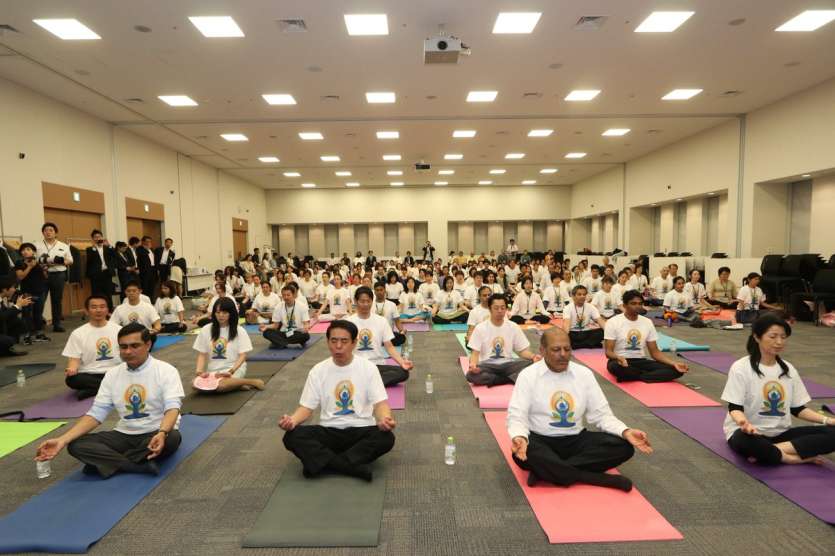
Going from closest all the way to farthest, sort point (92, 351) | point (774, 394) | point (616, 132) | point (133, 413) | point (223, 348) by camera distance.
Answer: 1. point (774, 394)
2. point (133, 413)
3. point (92, 351)
4. point (223, 348)
5. point (616, 132)

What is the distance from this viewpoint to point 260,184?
21188 millimetres

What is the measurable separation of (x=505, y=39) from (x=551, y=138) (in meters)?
6.73

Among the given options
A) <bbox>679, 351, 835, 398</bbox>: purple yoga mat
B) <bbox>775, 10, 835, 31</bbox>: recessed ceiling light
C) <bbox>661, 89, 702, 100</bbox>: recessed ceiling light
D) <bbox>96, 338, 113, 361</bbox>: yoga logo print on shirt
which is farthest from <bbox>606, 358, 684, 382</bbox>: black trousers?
<bbox>661, 89, 702, 100</bbox>: recessed ceiling light

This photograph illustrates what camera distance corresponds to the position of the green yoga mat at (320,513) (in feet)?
7.86

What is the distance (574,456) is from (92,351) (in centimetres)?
473

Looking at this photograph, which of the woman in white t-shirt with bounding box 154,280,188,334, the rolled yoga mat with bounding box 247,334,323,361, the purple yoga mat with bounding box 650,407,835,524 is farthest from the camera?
the woman in white t-shirt with bounding box 154,280,188,334

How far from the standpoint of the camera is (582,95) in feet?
31.3

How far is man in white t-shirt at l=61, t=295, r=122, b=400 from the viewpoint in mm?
4605

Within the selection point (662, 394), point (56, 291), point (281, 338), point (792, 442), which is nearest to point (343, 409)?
point (792, 442)

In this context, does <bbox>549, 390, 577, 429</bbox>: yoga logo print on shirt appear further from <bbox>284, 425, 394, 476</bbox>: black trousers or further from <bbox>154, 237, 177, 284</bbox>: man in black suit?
<bbox>154, 237, 177, 284</bbox>: man in black suit

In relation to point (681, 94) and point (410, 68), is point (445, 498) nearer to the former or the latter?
point (410, 68)

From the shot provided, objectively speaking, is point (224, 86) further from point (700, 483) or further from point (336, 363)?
point (700, 483)

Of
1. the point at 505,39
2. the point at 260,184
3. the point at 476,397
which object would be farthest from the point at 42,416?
the point at 260,184

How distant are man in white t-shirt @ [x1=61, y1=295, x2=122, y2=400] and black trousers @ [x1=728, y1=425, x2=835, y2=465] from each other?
549cm
